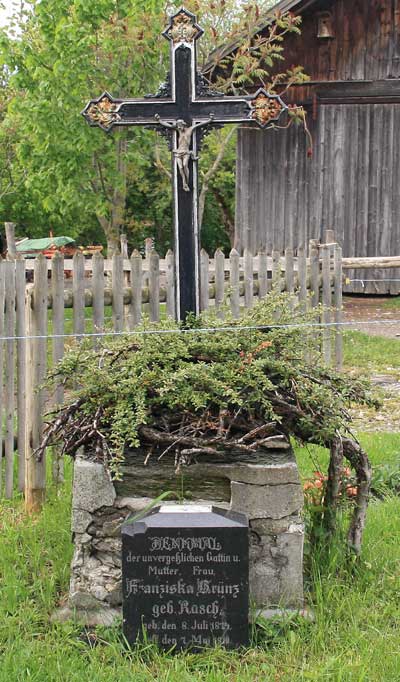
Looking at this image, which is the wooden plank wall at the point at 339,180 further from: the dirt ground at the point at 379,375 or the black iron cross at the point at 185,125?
the black iron cross at the point at 185,125

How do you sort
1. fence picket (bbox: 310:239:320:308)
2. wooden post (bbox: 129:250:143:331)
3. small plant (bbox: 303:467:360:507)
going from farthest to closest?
fence picket (bbox: 310:239:320:308)
wooden post (bbox: 129:250:143:331)
small plant (bbox: 303:467:360:507)

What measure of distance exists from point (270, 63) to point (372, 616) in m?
11.7

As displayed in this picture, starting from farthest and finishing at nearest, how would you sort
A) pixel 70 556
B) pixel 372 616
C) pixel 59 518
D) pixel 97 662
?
1. pixel 59 518
2. pixel 70 556
3. pixel 372 616
4. pixel 97 662

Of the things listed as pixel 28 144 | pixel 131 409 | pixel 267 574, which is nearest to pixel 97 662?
pixel 267 574

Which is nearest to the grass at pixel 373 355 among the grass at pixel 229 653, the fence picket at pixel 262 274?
the fence picket at pixel 262 274

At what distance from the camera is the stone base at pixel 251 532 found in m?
4.04

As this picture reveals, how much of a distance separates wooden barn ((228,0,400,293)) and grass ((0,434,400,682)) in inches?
443

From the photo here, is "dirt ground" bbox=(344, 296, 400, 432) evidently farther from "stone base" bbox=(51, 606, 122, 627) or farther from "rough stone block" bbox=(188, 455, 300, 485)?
"stone base" bbox=(51, 606, 122, 627)

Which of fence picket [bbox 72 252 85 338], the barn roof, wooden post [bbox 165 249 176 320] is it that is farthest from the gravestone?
the barn roof

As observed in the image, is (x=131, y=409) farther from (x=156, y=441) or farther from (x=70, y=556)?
(x=70, y=556)

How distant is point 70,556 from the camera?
457 centimetres

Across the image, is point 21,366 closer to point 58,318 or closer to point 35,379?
point 35,379

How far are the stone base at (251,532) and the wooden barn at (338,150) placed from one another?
11.5 m

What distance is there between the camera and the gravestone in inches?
148
